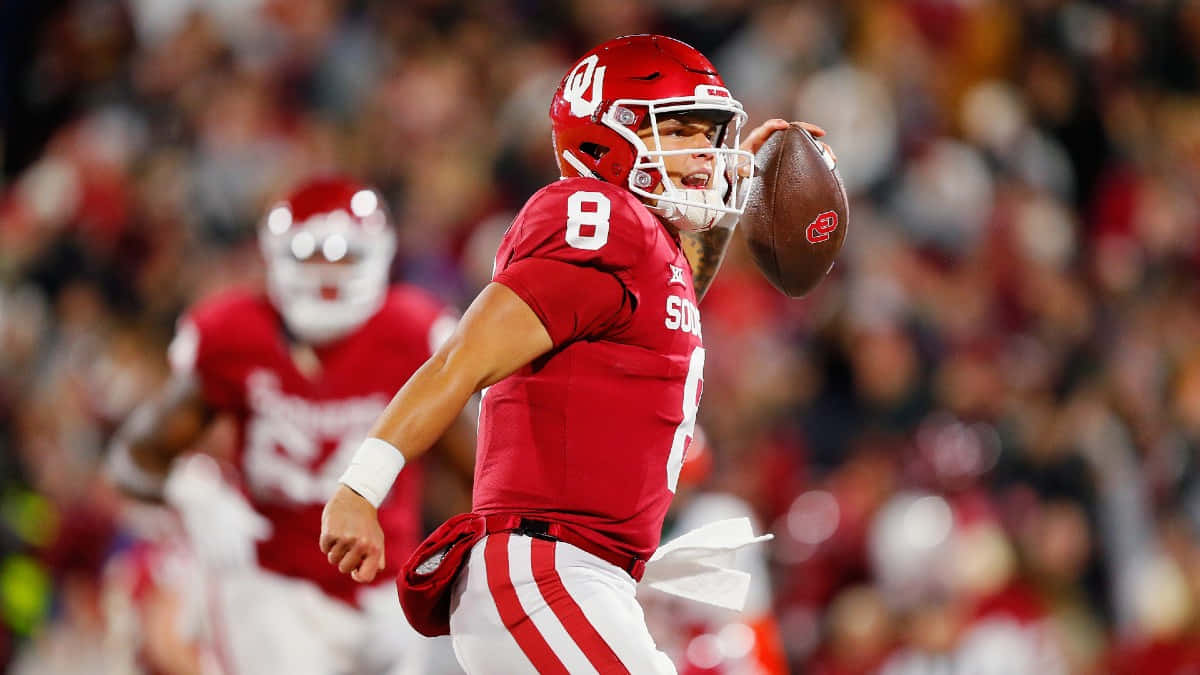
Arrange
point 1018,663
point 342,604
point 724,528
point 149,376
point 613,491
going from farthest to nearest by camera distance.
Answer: point 149,376, point 1018,663, point 342,604, point 724,528, point 613,491

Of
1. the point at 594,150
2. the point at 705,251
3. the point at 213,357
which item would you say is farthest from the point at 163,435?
the point at 594,150

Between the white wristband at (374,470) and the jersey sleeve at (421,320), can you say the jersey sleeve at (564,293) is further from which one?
the jersey sleeve at (421,320)

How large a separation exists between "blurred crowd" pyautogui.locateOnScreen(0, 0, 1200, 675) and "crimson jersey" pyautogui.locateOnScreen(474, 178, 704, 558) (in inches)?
125

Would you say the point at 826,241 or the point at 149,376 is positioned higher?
the point at 826,241

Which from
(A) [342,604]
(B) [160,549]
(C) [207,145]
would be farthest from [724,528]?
(C) [207,145]

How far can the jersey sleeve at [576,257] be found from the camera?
2277 mm

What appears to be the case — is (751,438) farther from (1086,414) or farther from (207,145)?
(207,145)

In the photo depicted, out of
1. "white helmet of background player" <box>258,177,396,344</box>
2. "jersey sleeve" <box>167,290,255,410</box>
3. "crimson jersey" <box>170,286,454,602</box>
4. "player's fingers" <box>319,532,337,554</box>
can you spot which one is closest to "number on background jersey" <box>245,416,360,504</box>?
"crimson jersey" <box>170,286,454,602</box>

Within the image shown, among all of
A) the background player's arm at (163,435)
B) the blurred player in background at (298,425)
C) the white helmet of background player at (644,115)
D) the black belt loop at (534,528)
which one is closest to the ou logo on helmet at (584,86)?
the white helmet of background player at (644,115)

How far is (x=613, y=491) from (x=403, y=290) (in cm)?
188

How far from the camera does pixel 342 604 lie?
12.4ft

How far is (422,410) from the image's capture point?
219 centimetres

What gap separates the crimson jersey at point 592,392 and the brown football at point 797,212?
42 cm

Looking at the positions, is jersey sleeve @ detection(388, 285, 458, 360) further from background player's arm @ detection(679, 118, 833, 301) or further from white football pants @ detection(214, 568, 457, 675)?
background player's arm @ detection(679, 118, 833, 301)
